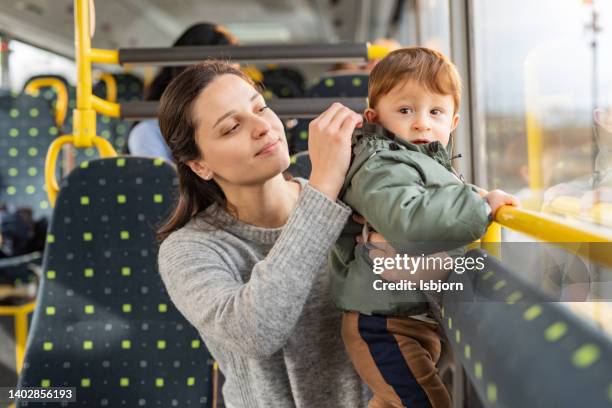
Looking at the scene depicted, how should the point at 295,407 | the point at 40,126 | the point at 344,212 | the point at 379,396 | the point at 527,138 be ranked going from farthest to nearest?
the point at 40,126 → the point at 527,138 → the point at 295,407 → the point at 379,396 → the point at 344,212

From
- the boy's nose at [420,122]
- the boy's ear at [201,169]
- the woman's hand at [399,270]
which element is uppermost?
the boy's nose at [420,122]

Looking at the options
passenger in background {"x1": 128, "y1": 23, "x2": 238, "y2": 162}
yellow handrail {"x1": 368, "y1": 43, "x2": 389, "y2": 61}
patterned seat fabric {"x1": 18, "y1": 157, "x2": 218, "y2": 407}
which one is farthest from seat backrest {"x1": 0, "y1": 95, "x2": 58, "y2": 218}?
yellow handrail {"x1": 368, "y1": 43, "x2": 389, "y2": 61}

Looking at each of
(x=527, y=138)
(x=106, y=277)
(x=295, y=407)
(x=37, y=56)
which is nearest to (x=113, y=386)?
(x=106, y=277)

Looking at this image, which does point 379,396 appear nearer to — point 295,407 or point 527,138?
point 295,407

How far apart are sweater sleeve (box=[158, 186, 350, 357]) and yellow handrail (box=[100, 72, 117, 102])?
3604 millimetres

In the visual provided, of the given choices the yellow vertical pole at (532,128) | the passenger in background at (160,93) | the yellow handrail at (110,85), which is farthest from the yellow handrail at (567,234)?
the yellow handrail at (110,85)

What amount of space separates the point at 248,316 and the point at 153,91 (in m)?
1.32

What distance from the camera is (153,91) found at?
1.95 meters

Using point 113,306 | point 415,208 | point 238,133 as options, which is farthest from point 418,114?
point 113,306

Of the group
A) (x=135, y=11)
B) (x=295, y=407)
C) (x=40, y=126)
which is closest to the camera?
(x=295, y=407)

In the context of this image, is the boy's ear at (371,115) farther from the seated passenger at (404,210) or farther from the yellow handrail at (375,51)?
the yellow handrail at (375,51)

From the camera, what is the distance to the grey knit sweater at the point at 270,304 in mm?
742

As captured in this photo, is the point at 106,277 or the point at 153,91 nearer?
the point at 106,277

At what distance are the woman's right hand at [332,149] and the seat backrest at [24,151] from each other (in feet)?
9.15
